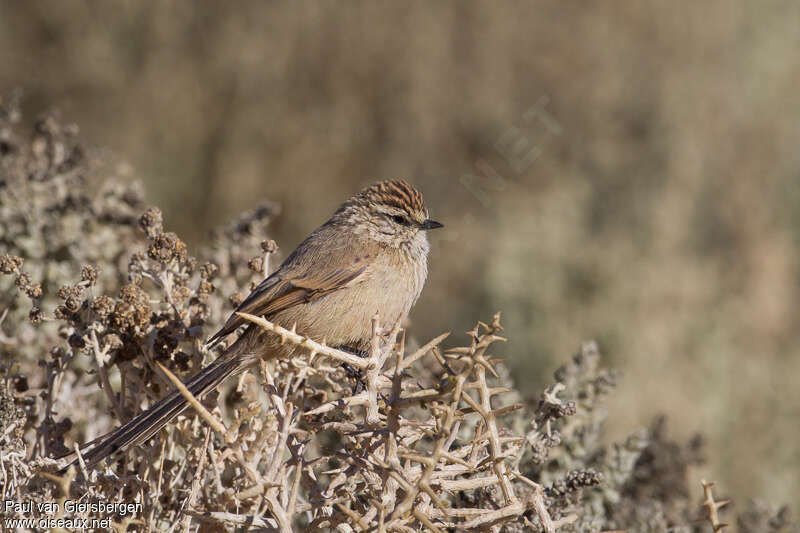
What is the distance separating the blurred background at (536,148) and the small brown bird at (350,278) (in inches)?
151

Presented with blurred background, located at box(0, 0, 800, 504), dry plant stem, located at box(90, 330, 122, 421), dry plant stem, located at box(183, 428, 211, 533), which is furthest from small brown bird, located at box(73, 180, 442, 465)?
blurred background, located at box(0, 0, 800, 504)

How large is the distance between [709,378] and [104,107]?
28.2 feet

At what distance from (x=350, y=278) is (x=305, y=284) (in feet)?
0.76

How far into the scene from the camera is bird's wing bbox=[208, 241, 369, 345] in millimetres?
3878

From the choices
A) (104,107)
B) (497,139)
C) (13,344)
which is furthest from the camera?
(104,107)

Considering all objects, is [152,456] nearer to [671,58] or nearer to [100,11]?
[671,58]

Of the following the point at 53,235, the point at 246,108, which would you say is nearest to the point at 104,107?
the point at 246,108

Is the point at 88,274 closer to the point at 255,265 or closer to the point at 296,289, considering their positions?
the point at 255,265

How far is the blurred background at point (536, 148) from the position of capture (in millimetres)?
8836

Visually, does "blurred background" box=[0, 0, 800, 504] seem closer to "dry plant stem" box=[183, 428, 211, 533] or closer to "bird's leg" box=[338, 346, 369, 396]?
"bird's leg" box=[338, 346, 369, 396]

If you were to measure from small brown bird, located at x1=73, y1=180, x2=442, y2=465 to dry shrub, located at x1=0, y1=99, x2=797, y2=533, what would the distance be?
0.59 ft

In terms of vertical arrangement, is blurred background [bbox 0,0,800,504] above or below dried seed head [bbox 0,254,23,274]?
above

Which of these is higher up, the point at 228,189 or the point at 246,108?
the point at 246,108

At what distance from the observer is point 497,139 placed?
33.6 feet
